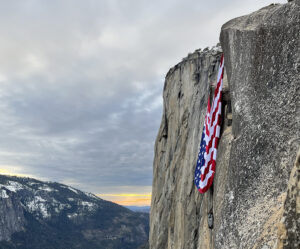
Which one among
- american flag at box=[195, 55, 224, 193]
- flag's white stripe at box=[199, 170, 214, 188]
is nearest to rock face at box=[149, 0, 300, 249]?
american flag at box=[195, 55, 224, 193]

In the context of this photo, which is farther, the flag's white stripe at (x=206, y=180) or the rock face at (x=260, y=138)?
the flag's white stripe at (x=206, y=180)

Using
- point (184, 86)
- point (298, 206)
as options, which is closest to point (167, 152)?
point (184, 86)

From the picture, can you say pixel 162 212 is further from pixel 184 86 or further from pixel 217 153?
pixel 217 153

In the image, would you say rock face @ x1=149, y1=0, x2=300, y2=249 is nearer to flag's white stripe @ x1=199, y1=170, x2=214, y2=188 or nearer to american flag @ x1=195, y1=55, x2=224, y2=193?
american flag @ x1=195, y1=55, x2=224, y2=193

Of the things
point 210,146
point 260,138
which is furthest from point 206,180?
point 260,138

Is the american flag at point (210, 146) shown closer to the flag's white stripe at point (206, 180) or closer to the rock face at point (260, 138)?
the flag's white stripe at point (206, 180)

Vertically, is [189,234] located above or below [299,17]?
below

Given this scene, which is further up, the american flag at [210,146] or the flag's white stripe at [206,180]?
the american flag at [210,146]

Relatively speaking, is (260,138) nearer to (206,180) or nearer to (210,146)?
(210,146)

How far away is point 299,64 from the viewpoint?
9680 mm

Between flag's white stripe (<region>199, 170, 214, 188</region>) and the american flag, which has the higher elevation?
the american flag

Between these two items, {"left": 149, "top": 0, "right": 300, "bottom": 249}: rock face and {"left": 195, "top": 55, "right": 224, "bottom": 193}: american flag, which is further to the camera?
{"left": 195, "top": 55, "right": 224, "bottom": 193}: american flag

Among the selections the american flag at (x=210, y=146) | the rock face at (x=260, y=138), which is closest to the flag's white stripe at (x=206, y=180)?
the american flag at (x=210, y=146)

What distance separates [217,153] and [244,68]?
13.4 ft
